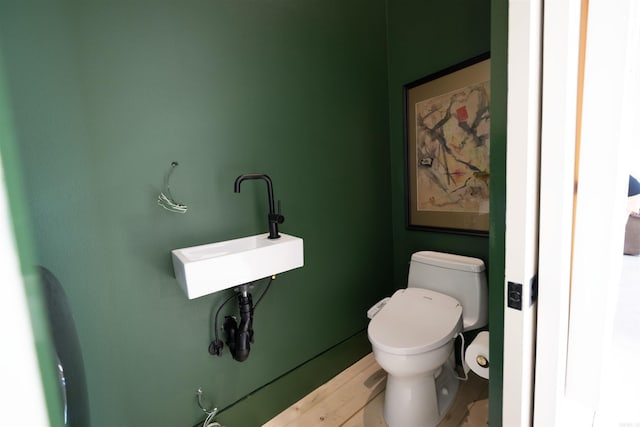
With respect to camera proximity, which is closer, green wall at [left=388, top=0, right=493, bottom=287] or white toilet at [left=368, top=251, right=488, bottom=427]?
white toilet at [left=368, top=251, right=488, bottom=427]

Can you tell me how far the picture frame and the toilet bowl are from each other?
20.1 inches

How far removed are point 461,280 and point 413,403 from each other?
0.67 m

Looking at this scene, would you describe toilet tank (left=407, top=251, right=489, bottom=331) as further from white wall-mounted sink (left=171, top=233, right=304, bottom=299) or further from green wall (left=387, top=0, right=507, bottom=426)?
white wall-mounted sink (left=171, top=233, right=304, bottom=299)

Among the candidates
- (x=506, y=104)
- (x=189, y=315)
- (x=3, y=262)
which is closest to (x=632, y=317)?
(x=506, y=104)

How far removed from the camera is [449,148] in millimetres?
1592

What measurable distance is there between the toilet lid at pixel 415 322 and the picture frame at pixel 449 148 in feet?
1.49

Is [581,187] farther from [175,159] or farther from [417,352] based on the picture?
[175,159]

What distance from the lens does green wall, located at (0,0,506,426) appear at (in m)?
0.85

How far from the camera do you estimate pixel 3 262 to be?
22 cm

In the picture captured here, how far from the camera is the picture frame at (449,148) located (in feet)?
4.75

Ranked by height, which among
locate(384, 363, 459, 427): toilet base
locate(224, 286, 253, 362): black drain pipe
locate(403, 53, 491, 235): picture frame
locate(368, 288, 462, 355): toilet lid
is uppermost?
locate(403, 53, 491, 235): picture frame

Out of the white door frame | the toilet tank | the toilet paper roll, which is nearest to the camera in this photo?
the white door frame

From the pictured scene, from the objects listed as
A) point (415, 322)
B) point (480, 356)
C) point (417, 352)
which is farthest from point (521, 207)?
point (415, 322)

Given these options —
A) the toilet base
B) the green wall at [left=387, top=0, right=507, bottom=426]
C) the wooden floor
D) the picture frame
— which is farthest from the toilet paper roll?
the picture frame
